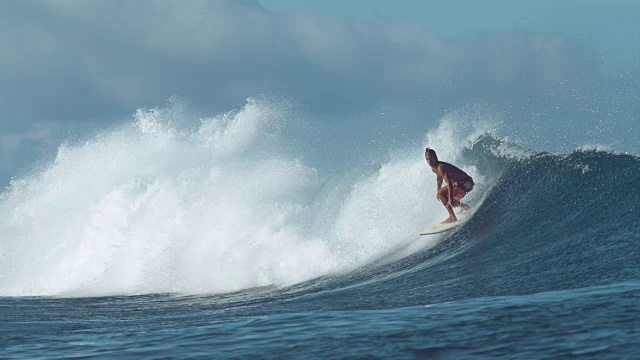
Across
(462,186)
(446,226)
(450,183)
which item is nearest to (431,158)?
(450,183)

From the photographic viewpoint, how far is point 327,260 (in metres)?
15.9

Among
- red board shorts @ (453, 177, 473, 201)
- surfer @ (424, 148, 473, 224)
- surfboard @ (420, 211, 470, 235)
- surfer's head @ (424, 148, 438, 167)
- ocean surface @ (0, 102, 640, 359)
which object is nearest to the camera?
ocean surface @ (0, 102, 640, 359)

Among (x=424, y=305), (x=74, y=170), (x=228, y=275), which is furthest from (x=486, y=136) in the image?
(x=74, y=170)

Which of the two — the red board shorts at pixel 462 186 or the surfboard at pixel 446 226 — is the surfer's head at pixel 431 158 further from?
the surfboard at pixel 446 226

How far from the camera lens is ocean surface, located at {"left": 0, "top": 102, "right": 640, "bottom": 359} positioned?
673 cm

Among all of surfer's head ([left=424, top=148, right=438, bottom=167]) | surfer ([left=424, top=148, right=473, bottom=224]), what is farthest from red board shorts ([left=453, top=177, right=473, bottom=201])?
surfer's head ([left=424, top=148, right=438, bottom=167])

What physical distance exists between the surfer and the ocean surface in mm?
626

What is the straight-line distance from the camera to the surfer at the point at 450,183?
14.9 metres

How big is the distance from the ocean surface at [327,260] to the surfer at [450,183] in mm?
626

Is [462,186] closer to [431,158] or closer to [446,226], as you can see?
[446,226]

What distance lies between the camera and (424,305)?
8.49m

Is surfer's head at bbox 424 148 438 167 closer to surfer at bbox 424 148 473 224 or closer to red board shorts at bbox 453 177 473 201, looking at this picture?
surfer at bbox 424 148 473 224

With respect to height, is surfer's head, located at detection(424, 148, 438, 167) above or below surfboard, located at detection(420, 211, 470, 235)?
above

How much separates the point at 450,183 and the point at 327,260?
294cm
